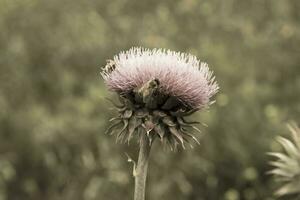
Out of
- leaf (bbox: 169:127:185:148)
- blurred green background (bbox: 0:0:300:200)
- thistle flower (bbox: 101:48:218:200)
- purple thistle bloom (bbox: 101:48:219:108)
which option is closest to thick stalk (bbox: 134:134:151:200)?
thistle flower (bbox: 101:48:218:200)

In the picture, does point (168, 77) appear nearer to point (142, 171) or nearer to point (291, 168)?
point (142, 171)

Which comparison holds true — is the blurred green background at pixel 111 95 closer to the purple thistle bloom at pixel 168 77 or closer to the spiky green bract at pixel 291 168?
the spiky green bract at pixel 291 168

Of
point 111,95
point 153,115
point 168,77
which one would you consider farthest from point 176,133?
point 111,95

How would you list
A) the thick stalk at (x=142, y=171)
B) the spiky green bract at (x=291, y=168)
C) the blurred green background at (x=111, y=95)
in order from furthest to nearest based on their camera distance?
the blurred green background at (x=111, y=95) → the spiky green bract at (x=291, y=168) → the thick stalk at (x=142, y=171)

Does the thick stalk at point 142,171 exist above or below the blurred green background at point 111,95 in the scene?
below

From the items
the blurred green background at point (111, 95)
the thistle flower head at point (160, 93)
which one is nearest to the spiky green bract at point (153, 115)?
the thistle flower head at point (160, 93)

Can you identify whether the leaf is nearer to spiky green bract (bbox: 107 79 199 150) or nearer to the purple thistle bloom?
spiky green bract (bbox: 107 79 199 150)

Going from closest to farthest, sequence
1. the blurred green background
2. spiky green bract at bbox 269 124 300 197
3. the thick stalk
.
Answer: the thick stalk → spiky green bract at bbox 269 124 300 197 → the blurred green background
